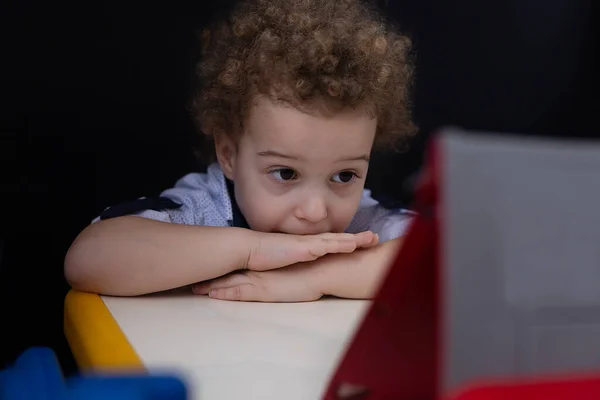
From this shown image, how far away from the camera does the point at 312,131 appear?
3.09 ft

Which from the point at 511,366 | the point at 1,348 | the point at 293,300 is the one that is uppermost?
the point at 511,366

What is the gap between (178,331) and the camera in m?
A: 0.75

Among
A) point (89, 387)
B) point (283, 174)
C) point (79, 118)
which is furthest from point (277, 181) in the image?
point (89, 387)

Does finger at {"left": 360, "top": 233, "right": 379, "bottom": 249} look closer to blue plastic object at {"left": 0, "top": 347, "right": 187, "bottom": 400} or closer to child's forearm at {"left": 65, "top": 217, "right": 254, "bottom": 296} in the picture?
child's forearm at {"left": 65, "top": 217, "right": 254, "bottom": 296}

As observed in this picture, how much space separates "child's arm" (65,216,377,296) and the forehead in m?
0.12

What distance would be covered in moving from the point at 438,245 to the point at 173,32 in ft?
3.23

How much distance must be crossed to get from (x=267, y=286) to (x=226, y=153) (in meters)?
0.29

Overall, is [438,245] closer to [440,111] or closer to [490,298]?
[490,298]

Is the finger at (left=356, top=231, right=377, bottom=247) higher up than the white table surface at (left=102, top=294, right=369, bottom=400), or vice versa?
the finger at (left=356, top=231, right=377, bottom=247)

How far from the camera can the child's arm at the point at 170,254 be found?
2.88 feet

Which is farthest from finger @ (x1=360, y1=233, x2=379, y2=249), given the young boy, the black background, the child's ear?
the black background

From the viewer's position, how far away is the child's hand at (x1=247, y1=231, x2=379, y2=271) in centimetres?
90

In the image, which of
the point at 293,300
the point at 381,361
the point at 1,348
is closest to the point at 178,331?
the point at 293,300

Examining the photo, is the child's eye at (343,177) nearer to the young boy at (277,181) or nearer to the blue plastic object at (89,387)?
the young boy at (277,181)
